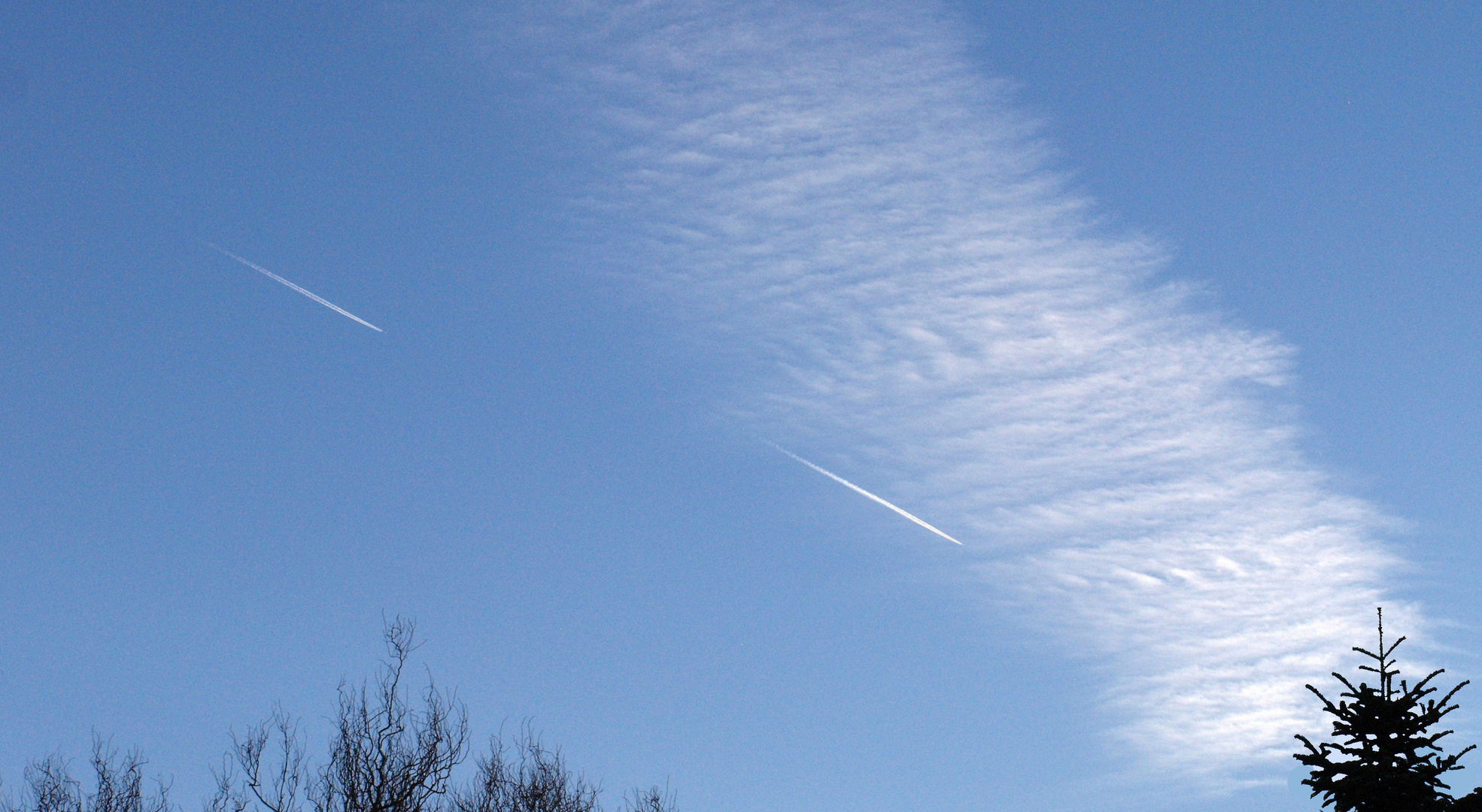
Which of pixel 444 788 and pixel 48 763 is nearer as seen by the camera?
pixel 444 788

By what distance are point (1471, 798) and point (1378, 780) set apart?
3.50 feet

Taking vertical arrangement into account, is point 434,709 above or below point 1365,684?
above

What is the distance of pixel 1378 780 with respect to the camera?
14.9 m

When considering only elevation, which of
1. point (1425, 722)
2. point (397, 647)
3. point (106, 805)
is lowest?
point (1425, 722)

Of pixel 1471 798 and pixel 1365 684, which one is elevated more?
pixel 1365 684

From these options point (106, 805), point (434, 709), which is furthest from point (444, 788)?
point (106, 805)

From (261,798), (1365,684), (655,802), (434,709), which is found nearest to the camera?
(1365,684)

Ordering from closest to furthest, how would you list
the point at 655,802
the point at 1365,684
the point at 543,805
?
the point at 1365,684 < the point at 543,805 < the point at 655,802

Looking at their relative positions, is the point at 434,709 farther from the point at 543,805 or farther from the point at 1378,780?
the point at 1378,780

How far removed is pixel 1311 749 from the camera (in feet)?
50.7

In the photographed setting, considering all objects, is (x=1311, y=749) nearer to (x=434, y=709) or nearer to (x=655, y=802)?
(x=434, y=709)

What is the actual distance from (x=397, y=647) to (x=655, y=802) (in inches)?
439

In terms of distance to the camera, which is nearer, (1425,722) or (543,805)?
(1425,722)

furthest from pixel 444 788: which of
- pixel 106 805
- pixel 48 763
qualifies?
pixel 48 763
